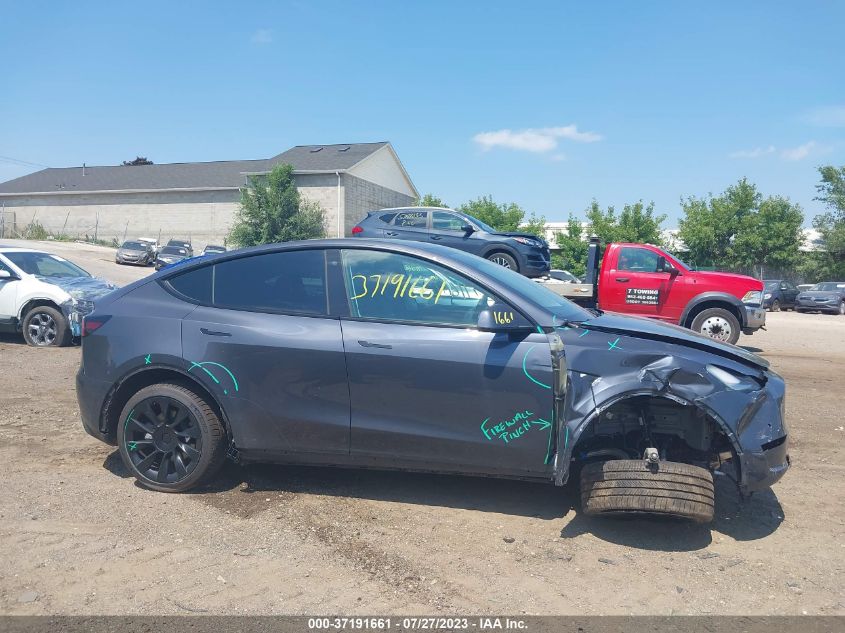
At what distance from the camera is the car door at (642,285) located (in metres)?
11.9

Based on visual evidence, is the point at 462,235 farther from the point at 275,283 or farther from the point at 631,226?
the point at 631,226

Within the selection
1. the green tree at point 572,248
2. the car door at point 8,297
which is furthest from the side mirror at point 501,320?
the green tree at point 572,248

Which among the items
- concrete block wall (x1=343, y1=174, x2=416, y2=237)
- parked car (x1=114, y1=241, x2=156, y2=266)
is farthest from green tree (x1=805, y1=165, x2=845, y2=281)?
parked car (x1=114, y1=241, x2=156, y2=266)

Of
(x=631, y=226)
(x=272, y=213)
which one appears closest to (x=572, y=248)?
(x=631, y=226)

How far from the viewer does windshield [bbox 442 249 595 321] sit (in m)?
4.19

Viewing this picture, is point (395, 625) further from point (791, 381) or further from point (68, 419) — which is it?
point (791, 381)

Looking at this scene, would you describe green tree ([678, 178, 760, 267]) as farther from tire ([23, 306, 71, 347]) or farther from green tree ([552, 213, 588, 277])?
tire ([23, 306, 71, 347])

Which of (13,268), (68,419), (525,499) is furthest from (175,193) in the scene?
(525,499)

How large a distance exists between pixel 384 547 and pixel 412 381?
3.08ft

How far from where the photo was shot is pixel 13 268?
10.7 meters

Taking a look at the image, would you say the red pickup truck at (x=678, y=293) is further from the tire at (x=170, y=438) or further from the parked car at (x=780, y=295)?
the parked car at (x=780, y=295)

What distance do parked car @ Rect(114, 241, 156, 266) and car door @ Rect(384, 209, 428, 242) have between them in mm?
26602

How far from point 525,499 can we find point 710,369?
4.74ft

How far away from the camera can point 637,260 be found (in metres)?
12.2
